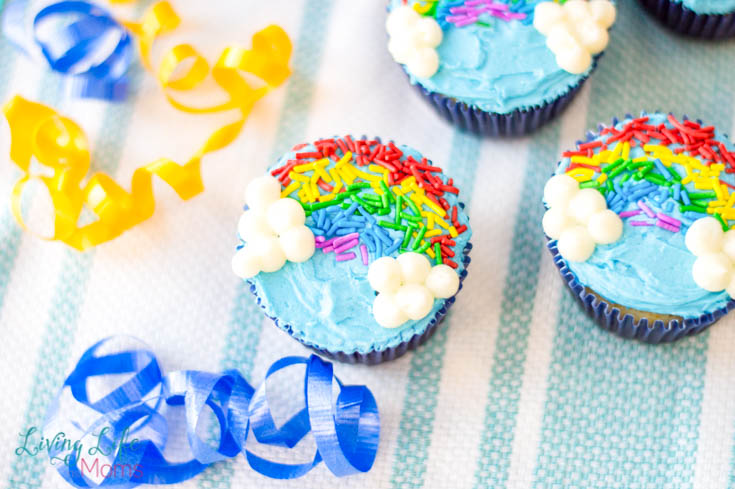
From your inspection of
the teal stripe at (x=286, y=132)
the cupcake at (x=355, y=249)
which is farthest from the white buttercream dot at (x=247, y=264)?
the teal stripe at (x=286, y=132)

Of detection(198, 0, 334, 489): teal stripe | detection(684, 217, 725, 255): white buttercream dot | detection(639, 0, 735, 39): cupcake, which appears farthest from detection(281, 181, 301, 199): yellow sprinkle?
detection(639, 0, 735, 39): cupcake

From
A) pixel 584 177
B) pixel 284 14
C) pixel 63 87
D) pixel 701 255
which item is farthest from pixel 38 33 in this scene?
pixel 701 255

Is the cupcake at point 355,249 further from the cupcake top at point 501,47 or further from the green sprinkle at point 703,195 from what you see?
the green sprinkle at point 703,195


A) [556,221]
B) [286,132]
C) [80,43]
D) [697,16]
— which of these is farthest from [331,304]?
[697,16]

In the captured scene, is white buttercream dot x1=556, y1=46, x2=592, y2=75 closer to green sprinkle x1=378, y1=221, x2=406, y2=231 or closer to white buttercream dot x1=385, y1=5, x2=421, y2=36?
white buttercream dot x1=385, y1=5, x2=421, y2=36

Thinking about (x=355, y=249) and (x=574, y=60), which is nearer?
(x=355, y=249)

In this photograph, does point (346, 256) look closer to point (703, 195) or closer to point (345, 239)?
point (345, 239)

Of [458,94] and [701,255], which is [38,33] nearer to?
[458,94]
